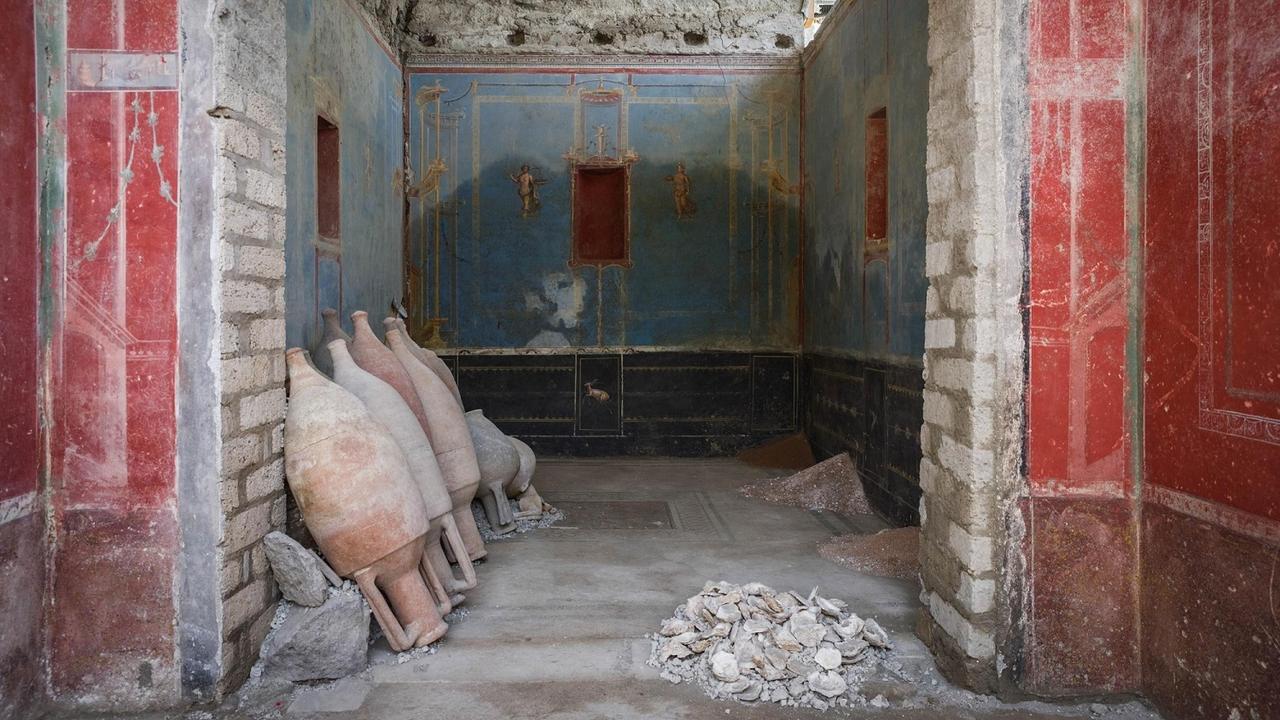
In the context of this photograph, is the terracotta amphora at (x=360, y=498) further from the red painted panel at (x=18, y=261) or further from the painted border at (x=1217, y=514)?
the painted border at (x=1217, y=514)

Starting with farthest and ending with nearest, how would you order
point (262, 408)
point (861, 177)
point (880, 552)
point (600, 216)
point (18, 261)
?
point (600, 216)
point (861, 177)
point (880, 552)
point (262, 408)
point (18, 261)

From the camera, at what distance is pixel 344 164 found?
6.10 metres

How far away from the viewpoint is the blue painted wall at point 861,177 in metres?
5.60

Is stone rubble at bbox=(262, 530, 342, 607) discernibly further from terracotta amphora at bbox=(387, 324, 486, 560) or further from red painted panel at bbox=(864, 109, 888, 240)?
red painted panel at bbox=(864, 109, 888, 240)

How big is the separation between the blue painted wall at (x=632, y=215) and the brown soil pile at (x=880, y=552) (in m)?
3.84

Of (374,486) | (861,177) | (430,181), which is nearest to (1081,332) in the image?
(374,486)

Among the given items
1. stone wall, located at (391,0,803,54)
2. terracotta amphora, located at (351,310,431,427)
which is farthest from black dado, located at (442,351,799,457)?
terracotta amphora, located at (351,310,431,427)

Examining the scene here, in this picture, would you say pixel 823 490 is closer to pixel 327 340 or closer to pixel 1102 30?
pixel 327 340

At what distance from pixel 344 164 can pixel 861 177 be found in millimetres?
3917

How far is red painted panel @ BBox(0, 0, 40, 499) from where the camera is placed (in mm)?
2873

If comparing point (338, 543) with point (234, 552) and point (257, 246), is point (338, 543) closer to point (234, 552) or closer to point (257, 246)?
point (234, 552)

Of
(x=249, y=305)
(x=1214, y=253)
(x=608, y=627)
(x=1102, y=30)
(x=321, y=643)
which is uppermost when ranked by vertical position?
(x=1102, y=30)

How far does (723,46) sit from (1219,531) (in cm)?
716

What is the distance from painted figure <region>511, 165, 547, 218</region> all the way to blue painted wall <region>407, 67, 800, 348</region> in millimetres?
55
